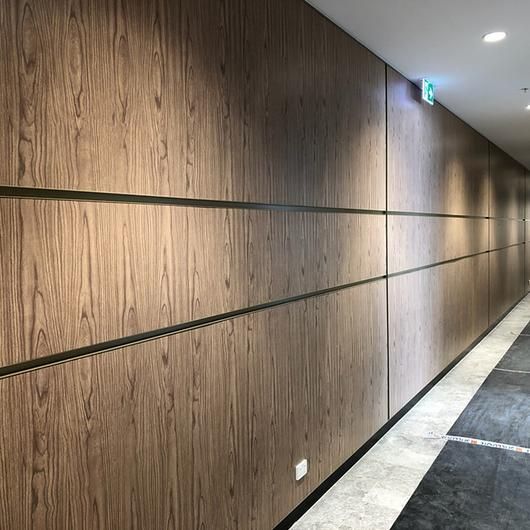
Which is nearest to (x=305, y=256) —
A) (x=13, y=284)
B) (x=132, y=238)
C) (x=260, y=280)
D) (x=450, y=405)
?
(x=260, y=280)

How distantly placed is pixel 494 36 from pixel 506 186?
5.80 m

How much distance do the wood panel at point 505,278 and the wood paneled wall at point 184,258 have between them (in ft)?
15.0

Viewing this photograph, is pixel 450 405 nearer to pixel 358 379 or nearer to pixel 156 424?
pixel 358 379

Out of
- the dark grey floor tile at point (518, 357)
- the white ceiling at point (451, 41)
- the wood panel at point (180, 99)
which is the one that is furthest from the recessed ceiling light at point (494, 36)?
the dark grey floor tile at point (518, 357)

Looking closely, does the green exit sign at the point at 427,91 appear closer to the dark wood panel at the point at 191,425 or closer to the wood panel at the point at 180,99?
the wood panel at the point at 180,99

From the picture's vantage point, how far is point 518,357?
5867mm

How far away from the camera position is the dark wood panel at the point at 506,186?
24.4ft

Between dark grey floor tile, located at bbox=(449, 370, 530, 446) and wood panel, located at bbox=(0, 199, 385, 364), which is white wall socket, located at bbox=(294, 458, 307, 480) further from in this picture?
dark grey floor tile, located at bbox=(449, 370, 530, 446)

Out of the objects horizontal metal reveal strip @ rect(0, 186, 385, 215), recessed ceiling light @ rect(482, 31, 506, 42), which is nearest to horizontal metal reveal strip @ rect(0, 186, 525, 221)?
horizontal metal reveal strip @ rect(0, 186, 385, 215)

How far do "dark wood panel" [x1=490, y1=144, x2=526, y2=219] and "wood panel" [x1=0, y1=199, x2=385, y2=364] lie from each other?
5.76 m

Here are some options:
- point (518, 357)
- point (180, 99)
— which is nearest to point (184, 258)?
point (180, 99)

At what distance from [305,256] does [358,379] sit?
1.07m

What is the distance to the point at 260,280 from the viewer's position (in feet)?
7.62

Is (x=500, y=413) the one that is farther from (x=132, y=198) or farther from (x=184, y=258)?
(x=132, y=198)
